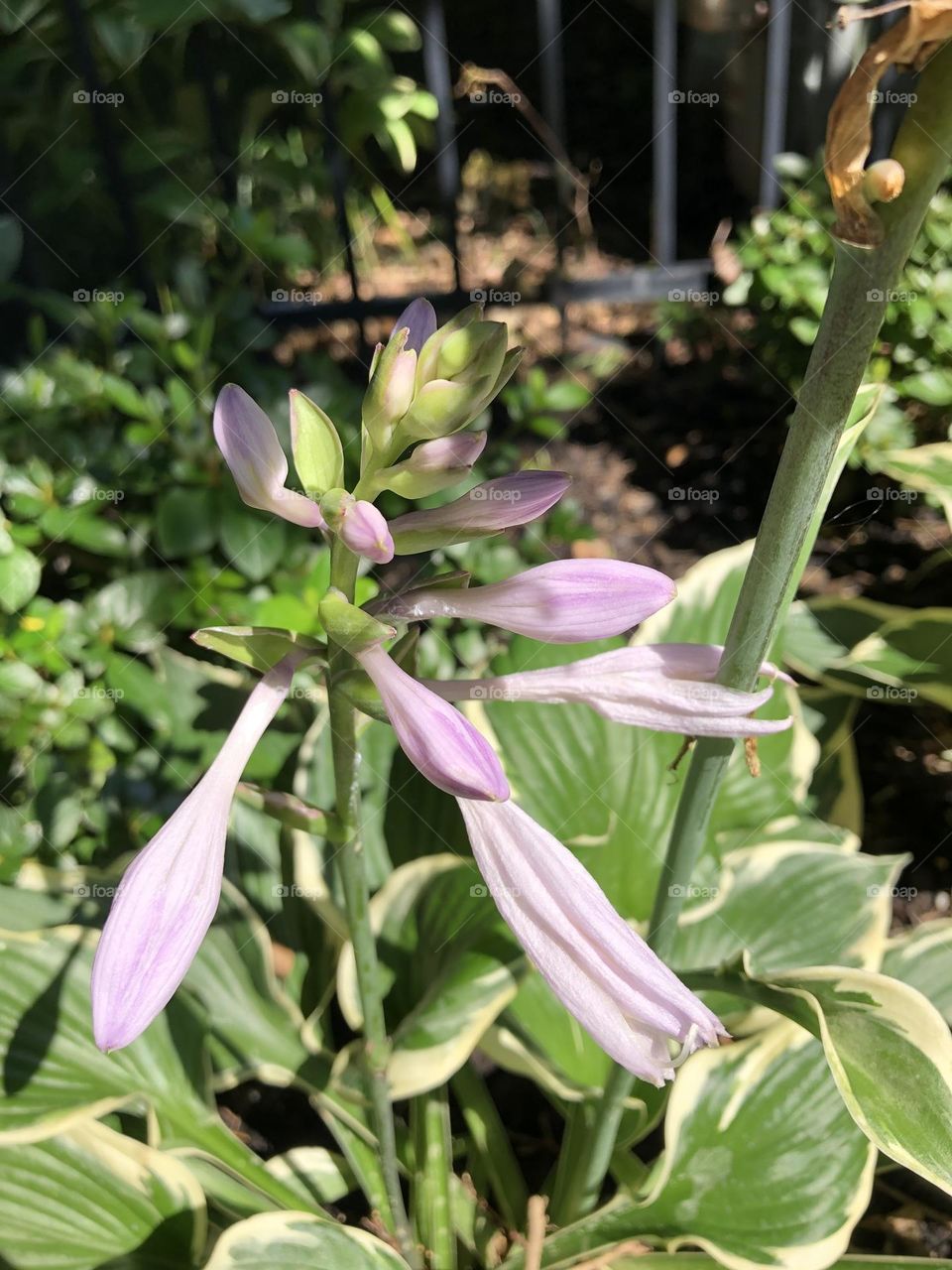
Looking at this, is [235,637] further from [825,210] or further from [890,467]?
[825,210]

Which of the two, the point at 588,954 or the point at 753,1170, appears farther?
the point at 753,1170

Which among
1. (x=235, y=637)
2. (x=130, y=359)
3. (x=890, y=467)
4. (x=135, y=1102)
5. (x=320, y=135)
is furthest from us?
(x=320, y=135)

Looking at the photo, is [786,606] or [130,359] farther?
[130,359]

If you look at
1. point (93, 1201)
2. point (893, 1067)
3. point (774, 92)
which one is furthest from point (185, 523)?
point (774, 92)

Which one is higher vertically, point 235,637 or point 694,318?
point 235,637

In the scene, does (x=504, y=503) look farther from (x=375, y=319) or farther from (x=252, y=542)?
(x=375, y=319)

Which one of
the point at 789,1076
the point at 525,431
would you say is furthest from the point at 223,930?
the point at 525,431

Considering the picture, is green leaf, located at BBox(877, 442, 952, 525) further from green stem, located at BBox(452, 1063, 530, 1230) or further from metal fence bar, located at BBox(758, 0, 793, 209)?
metal fence bar, located at BBox(758, 0, 793, 209)
